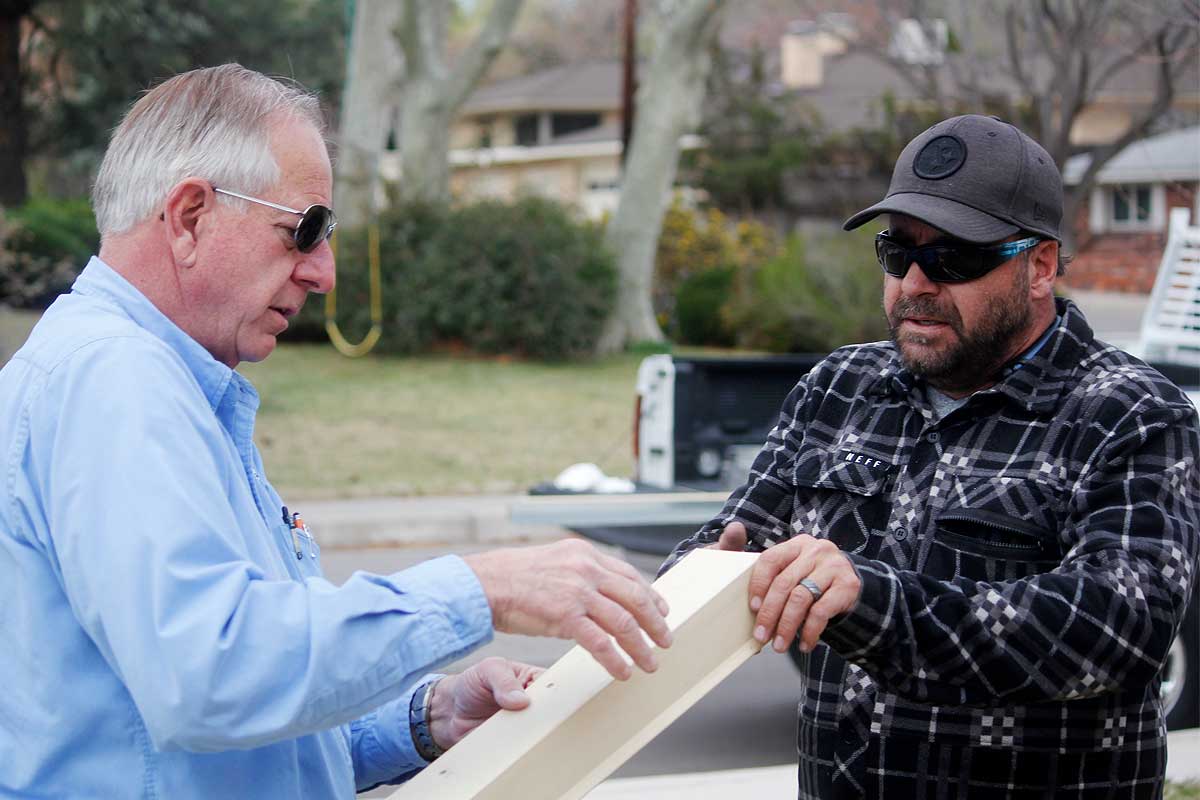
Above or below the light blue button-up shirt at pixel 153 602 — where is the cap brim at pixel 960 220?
above

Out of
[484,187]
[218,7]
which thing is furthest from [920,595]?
[218,7]

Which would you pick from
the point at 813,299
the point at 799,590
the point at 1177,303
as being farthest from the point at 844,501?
the point at 813,299

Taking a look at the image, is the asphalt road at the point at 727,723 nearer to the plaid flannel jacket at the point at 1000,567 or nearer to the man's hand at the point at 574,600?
the plaid flannel jacket at the point at 1000,567

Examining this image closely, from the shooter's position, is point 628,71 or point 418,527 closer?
point 418,527

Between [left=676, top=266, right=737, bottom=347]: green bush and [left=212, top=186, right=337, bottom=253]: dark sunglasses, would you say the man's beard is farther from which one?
[left=676, top=266, right=737, bottom=347]: green bush

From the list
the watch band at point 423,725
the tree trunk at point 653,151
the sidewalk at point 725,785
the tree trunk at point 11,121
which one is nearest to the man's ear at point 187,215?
the watch band at point 423,725

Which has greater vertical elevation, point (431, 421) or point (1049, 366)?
point (1049, 366)

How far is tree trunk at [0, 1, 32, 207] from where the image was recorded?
28547 millimetres

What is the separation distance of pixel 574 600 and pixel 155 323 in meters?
0.69

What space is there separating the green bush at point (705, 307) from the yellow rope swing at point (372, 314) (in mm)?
6904

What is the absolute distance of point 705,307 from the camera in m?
25.7

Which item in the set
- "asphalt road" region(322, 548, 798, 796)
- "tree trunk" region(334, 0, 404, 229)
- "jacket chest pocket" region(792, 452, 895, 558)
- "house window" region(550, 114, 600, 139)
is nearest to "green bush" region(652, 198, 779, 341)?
"tree trunk" region(334, 0, 404, 229)

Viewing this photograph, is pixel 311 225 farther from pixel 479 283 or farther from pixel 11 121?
pixel 11 121

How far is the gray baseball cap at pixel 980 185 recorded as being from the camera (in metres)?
2.50
